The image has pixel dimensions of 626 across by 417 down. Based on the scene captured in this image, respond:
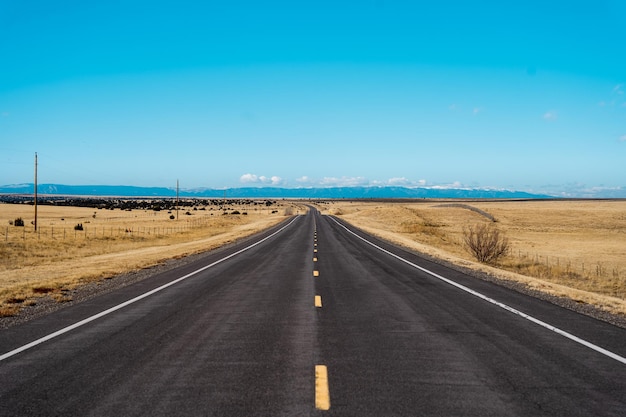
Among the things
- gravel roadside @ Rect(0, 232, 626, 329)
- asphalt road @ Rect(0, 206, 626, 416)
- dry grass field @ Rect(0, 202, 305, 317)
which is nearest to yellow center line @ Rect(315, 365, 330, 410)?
asphalt road @ Rect(0, 206, 626, 416)

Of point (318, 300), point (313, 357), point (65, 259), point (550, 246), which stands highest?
point (313, 357)

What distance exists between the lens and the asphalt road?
5.05m

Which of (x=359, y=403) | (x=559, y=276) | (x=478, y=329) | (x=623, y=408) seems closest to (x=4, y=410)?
(x=359, y=403)

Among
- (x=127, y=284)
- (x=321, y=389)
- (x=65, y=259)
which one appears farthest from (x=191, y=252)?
(x=321, y=389)

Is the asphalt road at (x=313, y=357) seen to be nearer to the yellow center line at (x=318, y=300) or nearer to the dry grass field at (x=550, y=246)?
the yellow center line at (x=318, y=300)

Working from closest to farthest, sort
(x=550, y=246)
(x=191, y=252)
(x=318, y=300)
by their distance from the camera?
(x=318, y=300) → (x=191, y=252) → (x=550, y=246)

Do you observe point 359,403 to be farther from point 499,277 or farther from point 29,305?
point 499,277

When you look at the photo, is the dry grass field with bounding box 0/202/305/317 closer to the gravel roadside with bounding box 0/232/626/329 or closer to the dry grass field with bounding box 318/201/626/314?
the gravel roadside with bounding box 0/232/626/329

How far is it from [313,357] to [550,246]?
40883 mm

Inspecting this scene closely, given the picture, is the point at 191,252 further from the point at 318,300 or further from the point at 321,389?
the point at 321,389

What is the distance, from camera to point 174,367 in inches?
247

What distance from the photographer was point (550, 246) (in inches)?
1636

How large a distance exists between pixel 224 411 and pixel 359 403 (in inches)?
56.5

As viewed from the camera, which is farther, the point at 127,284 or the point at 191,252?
the point at 191,252
